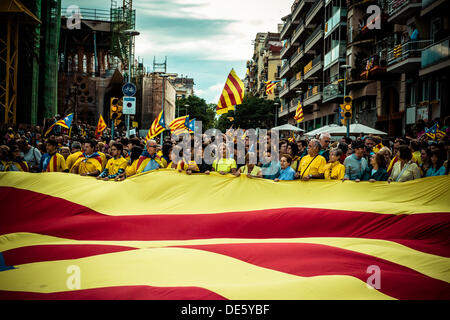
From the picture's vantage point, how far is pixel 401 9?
74.7 feet

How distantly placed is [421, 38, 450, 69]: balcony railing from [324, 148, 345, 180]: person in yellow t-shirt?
13417mm

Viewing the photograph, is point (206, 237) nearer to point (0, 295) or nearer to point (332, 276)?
point (332, 276)

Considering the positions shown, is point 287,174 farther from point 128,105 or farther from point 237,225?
point 128,105

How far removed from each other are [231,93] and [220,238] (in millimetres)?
8756

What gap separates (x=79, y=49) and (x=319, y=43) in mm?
26241

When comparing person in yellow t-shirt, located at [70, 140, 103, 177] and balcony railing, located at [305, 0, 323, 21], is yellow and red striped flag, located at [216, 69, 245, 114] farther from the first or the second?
balcony railing, located at [305, 0, 323, 21]

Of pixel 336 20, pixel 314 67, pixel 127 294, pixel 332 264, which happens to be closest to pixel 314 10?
pixel 314 67

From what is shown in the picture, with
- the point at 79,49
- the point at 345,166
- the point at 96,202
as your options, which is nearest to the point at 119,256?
the point at 96,202

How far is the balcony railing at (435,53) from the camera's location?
17.9 metres

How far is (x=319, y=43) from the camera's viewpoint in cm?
4484

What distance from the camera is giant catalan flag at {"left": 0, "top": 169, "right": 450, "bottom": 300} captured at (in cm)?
368

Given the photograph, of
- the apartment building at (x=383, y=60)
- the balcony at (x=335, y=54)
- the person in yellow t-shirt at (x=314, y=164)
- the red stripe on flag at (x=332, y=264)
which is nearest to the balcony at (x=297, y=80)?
the apartment building at (x=383, y=60)

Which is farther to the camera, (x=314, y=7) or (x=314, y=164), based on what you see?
(x=314, y=7)
